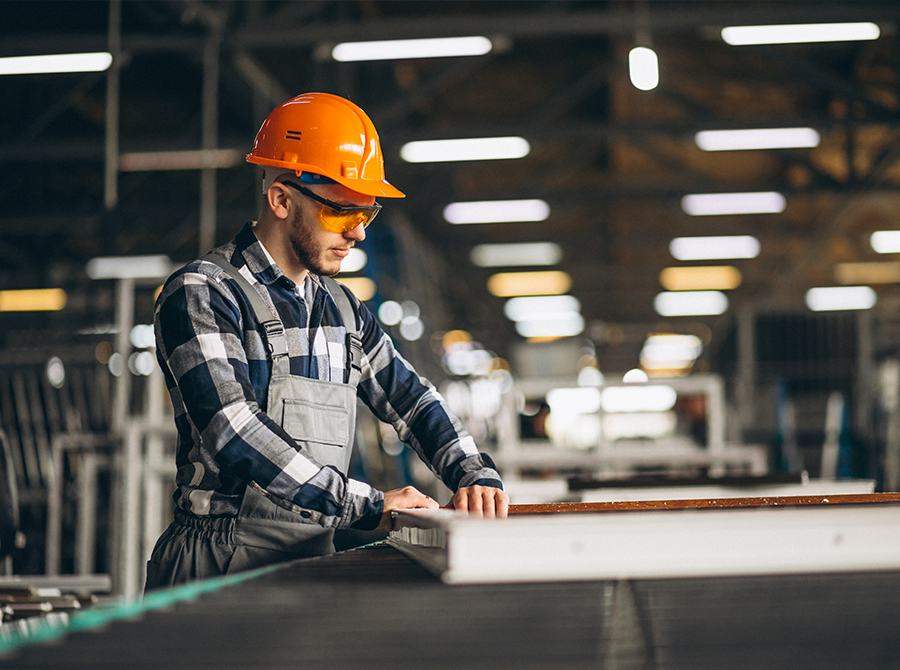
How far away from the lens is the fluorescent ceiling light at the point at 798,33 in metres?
9.35

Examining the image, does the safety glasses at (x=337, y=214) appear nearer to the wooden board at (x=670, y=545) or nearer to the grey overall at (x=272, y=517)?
the grey overall at (x=272, y=517)

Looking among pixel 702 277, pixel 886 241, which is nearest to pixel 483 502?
pixel 886 241

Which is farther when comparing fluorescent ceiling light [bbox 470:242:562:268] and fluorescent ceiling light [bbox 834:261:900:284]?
fluorescent ceiling light [bbox 834:261:900:284]

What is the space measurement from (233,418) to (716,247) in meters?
19.8

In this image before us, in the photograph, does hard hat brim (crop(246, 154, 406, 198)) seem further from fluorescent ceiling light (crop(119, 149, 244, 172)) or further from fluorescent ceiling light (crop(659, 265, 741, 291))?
fluorescent ceiling light (crop(659, 265, 741, 291))

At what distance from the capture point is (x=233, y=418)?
7.79ft

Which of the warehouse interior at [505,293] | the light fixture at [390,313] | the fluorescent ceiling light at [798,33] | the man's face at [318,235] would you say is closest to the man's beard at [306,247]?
the man's face at [318,235]

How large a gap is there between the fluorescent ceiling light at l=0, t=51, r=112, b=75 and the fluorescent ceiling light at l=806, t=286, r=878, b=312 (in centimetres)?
1842

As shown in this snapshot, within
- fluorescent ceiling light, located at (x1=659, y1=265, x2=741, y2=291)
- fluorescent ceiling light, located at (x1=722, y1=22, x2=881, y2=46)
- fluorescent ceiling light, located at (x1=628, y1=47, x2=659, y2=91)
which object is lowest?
fluorescent ceiling light, located at (x1=628, y1=47, x2=659, y2=91)

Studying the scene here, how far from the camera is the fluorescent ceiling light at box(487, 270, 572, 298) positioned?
25.5 meters

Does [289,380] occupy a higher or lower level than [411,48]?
lower

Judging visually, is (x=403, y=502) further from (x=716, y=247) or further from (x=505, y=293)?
(x=505, y=293)

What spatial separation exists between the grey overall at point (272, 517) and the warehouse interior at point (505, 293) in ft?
0.74

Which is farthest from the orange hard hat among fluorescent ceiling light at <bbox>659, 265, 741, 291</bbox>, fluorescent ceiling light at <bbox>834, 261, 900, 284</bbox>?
fluorescent ceiling light at <bbox>834, 261, 900, 284</bbox>
